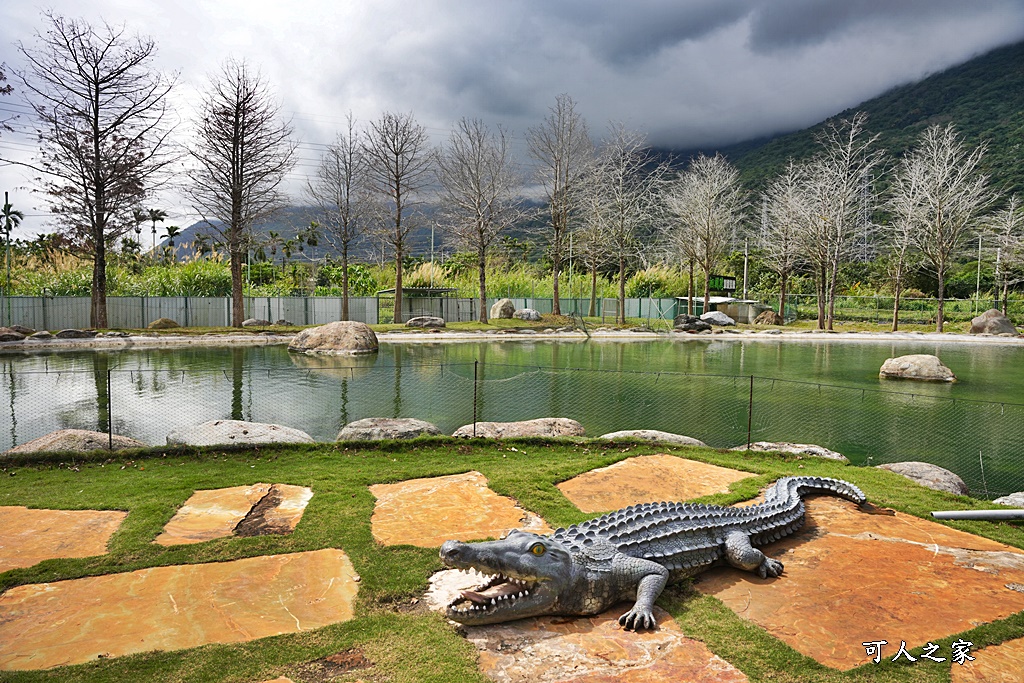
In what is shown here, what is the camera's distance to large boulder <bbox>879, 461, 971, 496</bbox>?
666 cm

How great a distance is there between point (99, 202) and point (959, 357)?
109 feet

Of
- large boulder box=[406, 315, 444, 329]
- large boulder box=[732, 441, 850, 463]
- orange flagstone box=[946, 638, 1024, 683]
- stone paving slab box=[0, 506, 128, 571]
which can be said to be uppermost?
large boulder box=[406, 315, 444, 329]

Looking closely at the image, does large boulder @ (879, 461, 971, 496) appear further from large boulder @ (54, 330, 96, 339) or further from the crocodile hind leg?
large boulder @ (54, 330, 96, 339)

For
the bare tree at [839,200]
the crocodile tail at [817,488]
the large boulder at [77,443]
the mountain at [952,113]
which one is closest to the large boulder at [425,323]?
the large boulder at [77,443]

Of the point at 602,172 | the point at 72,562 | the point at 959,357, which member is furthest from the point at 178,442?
the point at 602,172

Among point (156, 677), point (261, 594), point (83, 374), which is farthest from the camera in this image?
point (83, 374)

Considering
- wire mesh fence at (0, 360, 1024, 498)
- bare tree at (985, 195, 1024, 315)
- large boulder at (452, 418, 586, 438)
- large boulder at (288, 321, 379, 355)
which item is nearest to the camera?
large boulder at (452, 418, 586, 438)

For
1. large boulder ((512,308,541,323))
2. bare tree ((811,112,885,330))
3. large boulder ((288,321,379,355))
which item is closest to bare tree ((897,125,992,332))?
bare tree ((811,112,885,330))

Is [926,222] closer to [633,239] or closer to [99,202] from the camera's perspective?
[633,239]

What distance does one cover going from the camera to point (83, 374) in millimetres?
14070

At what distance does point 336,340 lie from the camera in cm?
2012

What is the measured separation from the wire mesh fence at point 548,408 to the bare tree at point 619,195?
2136cm

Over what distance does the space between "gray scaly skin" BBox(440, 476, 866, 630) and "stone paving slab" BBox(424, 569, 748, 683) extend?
76mm

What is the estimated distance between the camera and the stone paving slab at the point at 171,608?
297 cm
